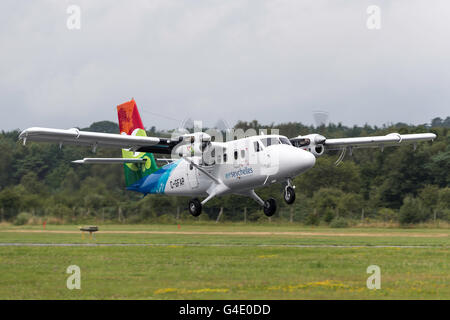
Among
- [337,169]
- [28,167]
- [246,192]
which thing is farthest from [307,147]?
[337,169]

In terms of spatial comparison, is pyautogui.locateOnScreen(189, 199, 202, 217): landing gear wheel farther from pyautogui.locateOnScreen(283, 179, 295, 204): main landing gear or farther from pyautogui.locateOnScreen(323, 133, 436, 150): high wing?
pyautogui.locateOnScreen(323, 133, 436, 150): high wing

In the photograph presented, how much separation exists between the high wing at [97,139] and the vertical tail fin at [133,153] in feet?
9.46

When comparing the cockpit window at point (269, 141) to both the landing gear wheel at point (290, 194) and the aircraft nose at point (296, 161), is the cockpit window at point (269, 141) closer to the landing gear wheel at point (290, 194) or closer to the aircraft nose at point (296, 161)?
the aircraft nose at point (296, 161)

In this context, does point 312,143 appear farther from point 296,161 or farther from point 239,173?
point 296,161

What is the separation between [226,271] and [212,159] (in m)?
12.6

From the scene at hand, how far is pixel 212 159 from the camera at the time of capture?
3266cm

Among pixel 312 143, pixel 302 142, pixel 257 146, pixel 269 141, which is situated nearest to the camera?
pixel 269 141

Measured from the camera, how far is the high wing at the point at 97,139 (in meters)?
29.8

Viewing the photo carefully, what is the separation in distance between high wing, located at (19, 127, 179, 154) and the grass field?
16.1 feet

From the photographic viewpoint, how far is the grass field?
653 inches

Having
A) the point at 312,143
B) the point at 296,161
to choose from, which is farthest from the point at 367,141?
the point at 296,161

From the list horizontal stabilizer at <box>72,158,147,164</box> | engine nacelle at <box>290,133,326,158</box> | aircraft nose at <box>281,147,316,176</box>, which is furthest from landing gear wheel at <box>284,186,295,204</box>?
horizontal stabilizer at <box>72,158,147,164</box>

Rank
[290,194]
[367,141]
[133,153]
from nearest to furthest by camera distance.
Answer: [290,194] < [367,141] < [133,153]
